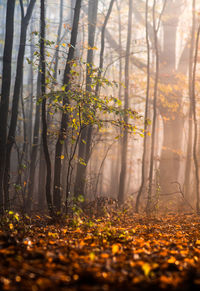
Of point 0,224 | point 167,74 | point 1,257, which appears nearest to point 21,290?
point 1,257

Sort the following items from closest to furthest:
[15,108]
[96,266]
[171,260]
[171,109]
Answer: [96,266] < [171,260] < [15,108] < [171,109]

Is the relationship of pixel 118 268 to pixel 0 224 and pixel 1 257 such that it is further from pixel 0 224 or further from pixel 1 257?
pixel 0 224

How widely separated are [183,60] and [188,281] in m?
14.9

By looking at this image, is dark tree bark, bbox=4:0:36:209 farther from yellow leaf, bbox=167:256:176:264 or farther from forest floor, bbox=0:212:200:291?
yellow leaf, bbox=167:256:176:264

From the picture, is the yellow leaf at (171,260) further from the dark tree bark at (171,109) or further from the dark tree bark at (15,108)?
the dark tree bark at (171,109)

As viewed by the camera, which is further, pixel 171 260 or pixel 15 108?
pixel 15 108

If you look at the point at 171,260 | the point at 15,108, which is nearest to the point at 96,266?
the point at 171,260

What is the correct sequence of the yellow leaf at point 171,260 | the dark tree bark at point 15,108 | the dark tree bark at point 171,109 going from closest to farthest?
the yellow leaf at point 171,260 → the dark tree bark at point 15,108 → the dark tree bark at point 171,109

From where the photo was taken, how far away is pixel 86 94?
19.2 ft

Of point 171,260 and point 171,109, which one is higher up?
point 171,109

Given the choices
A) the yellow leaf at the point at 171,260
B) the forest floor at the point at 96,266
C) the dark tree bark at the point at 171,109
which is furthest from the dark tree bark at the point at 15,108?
the dark tree bark at the point at 171,109

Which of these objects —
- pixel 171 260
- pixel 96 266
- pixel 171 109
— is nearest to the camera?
pixel 96 266

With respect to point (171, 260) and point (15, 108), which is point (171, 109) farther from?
point (171, 260)

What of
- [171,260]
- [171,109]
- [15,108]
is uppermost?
[171,109]
